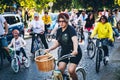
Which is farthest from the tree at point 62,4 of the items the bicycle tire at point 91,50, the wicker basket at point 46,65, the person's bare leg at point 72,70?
the wicker basket at point 46,65

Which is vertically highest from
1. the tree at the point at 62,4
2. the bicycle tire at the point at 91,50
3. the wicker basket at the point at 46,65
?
the wicker basket at the point at 46,65

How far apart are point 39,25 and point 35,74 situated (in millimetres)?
3978

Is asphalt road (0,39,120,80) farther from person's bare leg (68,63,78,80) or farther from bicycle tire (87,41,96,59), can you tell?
person's bare leg (68,63,78,80)

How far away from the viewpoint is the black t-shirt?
709 centimetres

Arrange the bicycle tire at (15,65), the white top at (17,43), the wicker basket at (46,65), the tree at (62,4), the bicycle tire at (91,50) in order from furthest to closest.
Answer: the tree at (62,4), the bicycle tire at (91,50), the white top at (17,43), the bicycle tire at (15,65), the wicker basket at (46,65)

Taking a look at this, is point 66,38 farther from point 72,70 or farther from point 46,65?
point 46,65

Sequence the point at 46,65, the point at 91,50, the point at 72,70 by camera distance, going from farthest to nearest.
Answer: the point at 91,50 → the point at 72,70 → the point at 46,65

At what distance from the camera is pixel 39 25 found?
49.4 feet

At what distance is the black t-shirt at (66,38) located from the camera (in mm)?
7090

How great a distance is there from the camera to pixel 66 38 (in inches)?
281

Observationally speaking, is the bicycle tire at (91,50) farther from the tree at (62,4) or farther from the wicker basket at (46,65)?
the tree at (62,4)

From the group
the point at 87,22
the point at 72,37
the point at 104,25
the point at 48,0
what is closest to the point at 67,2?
the point at 48,0

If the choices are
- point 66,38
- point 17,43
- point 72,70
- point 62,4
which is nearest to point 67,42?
point 66,38

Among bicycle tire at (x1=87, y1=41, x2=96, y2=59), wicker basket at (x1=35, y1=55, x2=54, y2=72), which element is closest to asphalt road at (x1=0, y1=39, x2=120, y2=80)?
bicycle tire at (x1=87, y1=41, x2=96, y2=59)
